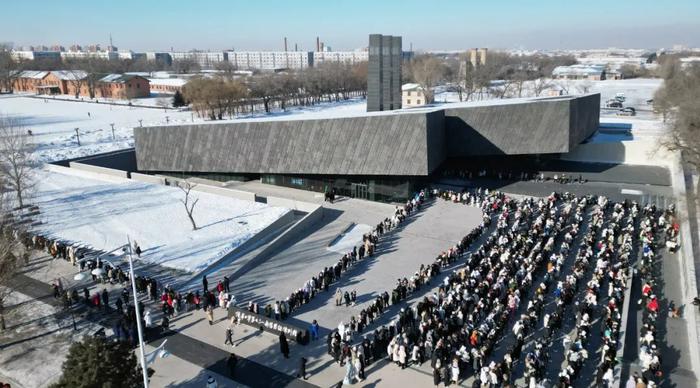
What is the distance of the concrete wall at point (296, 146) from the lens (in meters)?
28.9

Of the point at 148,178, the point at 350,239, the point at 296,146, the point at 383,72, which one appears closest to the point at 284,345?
the point at 350,239

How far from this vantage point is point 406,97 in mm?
79000

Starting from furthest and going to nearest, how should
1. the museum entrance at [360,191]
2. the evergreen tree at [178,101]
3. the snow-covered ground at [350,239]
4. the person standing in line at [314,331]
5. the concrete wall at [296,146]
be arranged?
the evergreen tree at [178,101], the museum entrance at [360,191], the concrete wall at [296,146], the snow-covered ground at [350,239], the person standing in line at [314,331]

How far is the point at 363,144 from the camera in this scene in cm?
2973

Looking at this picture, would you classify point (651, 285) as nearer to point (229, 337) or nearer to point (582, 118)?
point (229, 337)

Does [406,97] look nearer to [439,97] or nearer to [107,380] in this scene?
[439,97]

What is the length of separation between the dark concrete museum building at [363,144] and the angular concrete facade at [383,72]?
8460 mm

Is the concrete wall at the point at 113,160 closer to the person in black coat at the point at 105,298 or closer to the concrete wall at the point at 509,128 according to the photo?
the person in black coat at the point at 105,298

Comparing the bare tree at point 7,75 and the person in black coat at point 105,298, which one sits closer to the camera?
the person in black coat at point 105,298

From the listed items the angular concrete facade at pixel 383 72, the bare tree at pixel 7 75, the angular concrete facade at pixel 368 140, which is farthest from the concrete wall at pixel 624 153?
the bare tree at pixel 7 75

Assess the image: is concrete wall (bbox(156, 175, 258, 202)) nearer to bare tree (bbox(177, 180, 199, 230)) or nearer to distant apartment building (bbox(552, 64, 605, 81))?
bare tree (bbox(177, 180, 199, 230))

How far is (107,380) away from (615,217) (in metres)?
22.4

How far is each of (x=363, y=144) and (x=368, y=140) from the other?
15.5 inches

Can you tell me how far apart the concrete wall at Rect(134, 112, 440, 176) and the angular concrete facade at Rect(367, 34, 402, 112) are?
11193 millimetres
